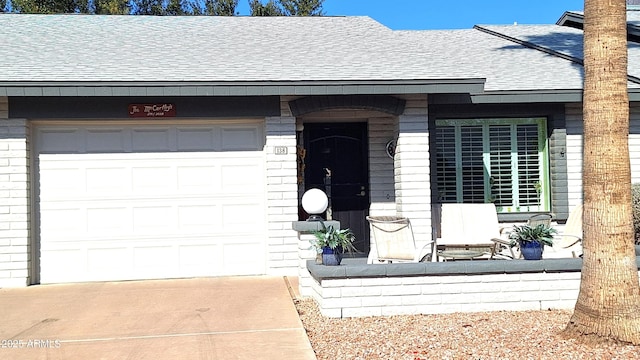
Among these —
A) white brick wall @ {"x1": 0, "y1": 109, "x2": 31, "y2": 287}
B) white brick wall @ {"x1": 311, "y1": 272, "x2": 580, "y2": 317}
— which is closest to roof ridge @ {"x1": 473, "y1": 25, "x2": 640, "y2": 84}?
white brick wall @ {"x1": 311, "y1": 272, "x2": 580, "y2": 317}

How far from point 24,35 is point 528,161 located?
29.6 feet

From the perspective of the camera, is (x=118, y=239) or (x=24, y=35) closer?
(x=118, y=239)

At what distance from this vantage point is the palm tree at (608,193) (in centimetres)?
572

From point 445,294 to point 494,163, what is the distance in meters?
4.52

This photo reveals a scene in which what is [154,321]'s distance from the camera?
23.7 feet

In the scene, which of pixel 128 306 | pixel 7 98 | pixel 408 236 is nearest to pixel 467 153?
pixel 408 236

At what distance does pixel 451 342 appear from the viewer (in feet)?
20.0

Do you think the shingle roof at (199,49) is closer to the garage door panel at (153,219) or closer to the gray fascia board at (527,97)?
the gray fascia board at (527,97)

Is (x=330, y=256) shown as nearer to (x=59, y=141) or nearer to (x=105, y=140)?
(x=105, y=140)

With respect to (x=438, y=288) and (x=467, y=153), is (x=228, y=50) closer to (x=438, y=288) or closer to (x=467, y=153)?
(x=467, y=153)

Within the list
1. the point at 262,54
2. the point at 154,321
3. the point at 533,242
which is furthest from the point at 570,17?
the point at 154,321

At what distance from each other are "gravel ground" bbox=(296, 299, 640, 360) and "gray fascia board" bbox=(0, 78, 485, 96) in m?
3.41

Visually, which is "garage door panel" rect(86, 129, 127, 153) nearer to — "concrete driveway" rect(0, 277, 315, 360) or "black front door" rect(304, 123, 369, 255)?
"concrete driveway" rect(0, 277, 315, 360)

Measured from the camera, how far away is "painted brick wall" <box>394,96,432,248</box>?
10172 millimetres
